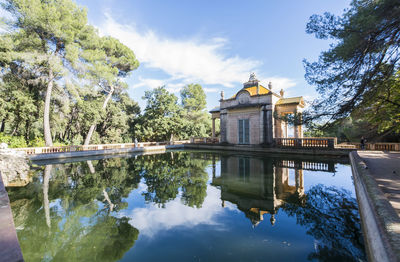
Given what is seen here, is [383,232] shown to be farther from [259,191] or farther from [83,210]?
[83,210]

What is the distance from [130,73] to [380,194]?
24779 millimetres

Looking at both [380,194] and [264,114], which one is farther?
[264,114]

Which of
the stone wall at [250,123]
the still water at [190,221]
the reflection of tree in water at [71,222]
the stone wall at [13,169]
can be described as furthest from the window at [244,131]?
the stone wall at [13,169]

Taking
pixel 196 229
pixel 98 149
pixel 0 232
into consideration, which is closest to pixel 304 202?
pixel 196 229

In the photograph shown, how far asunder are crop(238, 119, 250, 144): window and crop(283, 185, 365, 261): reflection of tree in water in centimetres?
1223

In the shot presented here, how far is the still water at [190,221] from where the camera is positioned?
8.64 ft

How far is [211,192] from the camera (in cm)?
538

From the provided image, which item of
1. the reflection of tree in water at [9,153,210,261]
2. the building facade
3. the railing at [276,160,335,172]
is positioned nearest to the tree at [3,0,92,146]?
the reflection of tree in water at [9,153,210,261]

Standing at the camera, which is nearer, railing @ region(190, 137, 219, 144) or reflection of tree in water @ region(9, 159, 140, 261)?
reflection of tree in water @ region(9, 159, 140, 261)

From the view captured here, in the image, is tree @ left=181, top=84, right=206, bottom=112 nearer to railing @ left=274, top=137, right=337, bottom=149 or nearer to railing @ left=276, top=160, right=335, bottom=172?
railing @ left=274, top=137, right=337, bottom=149

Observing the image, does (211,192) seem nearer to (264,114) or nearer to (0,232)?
(0,232)

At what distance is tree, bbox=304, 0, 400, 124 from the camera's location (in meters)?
4.51

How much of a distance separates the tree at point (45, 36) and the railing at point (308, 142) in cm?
1834

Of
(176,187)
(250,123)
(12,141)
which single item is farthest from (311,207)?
(12,141)
